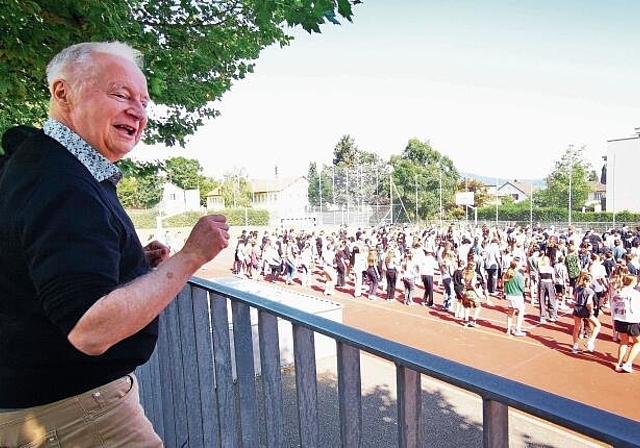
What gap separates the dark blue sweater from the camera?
3.35ft

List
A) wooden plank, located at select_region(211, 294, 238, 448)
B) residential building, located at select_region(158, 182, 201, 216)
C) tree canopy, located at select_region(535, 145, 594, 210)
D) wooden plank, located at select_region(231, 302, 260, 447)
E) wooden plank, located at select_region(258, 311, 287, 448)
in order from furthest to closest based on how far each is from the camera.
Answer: residential building, located at select_region(158, 182, 201, 216), tree canopy, located at select_region(535, 145, 594, 210), wooden plank, located at select_region(211, 294, 238, 448), wooden plank, located at select_region(231, 302, 260, 447), wooden plank, located at select_region(258, 311, 287, 448)

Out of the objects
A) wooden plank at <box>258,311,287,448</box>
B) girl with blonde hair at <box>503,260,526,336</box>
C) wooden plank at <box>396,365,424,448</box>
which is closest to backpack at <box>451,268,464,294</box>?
girl with blonde hair at <box>503,260,526,336</box>

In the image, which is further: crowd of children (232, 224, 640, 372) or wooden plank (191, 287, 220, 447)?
crowd of children (232, 224, 640, 372)

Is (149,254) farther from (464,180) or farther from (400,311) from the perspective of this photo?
(464,180)

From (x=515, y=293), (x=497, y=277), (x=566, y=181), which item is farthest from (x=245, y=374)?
(x=566, y=181)

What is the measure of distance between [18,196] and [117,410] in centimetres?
67

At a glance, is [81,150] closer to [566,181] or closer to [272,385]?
[272,385]

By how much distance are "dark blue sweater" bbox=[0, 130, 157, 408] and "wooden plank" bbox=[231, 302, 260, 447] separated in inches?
17.2

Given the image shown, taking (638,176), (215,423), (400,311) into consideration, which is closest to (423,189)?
(638,176)

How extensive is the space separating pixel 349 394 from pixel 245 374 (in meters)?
0.62

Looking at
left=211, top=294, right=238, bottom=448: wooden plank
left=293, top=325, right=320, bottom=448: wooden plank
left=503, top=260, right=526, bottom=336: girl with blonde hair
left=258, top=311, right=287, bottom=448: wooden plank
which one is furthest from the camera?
left=503, top=260, right=526, bottom=336: girl with blonde hair

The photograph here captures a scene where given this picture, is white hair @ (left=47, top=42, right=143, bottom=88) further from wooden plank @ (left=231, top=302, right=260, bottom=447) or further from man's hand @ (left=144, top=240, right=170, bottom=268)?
wooden plank @ (left=231, top=302, right=260, bottom=447)

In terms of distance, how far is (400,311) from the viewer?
58.6ft

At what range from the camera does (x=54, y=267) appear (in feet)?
3.31
